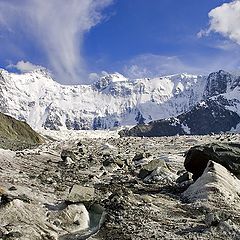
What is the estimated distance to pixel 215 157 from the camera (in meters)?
21.1

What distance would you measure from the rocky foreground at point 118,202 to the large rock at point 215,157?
6 cm

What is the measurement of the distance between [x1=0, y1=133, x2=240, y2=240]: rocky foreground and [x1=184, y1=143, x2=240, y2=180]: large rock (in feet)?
0.20

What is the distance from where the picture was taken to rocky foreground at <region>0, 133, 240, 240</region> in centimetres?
1367

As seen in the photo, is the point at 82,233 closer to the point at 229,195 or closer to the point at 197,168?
the point at 229,195

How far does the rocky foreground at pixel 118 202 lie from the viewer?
13672 mm

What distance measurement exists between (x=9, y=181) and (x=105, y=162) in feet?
27.3

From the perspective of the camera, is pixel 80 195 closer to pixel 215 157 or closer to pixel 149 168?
pixel 215 157

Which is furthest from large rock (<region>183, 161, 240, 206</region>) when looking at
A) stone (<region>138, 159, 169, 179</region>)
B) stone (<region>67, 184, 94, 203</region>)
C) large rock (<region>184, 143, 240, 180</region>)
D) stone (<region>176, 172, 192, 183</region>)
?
stone (<region>138, 159, 169, 179</region>)

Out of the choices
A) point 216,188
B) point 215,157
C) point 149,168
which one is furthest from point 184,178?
point 216,188

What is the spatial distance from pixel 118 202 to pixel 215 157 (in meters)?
6.63

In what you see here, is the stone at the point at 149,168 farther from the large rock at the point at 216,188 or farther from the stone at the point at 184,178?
the large rock at the point at 216,188

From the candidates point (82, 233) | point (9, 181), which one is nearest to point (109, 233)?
point (82, 233)

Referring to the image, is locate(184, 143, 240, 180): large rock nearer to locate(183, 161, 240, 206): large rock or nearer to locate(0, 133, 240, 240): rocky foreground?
locate(0, 133, 240, 240): rocky foreground

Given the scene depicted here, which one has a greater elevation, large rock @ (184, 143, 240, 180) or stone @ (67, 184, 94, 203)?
large rock @ (184, 143, 240, 180)
